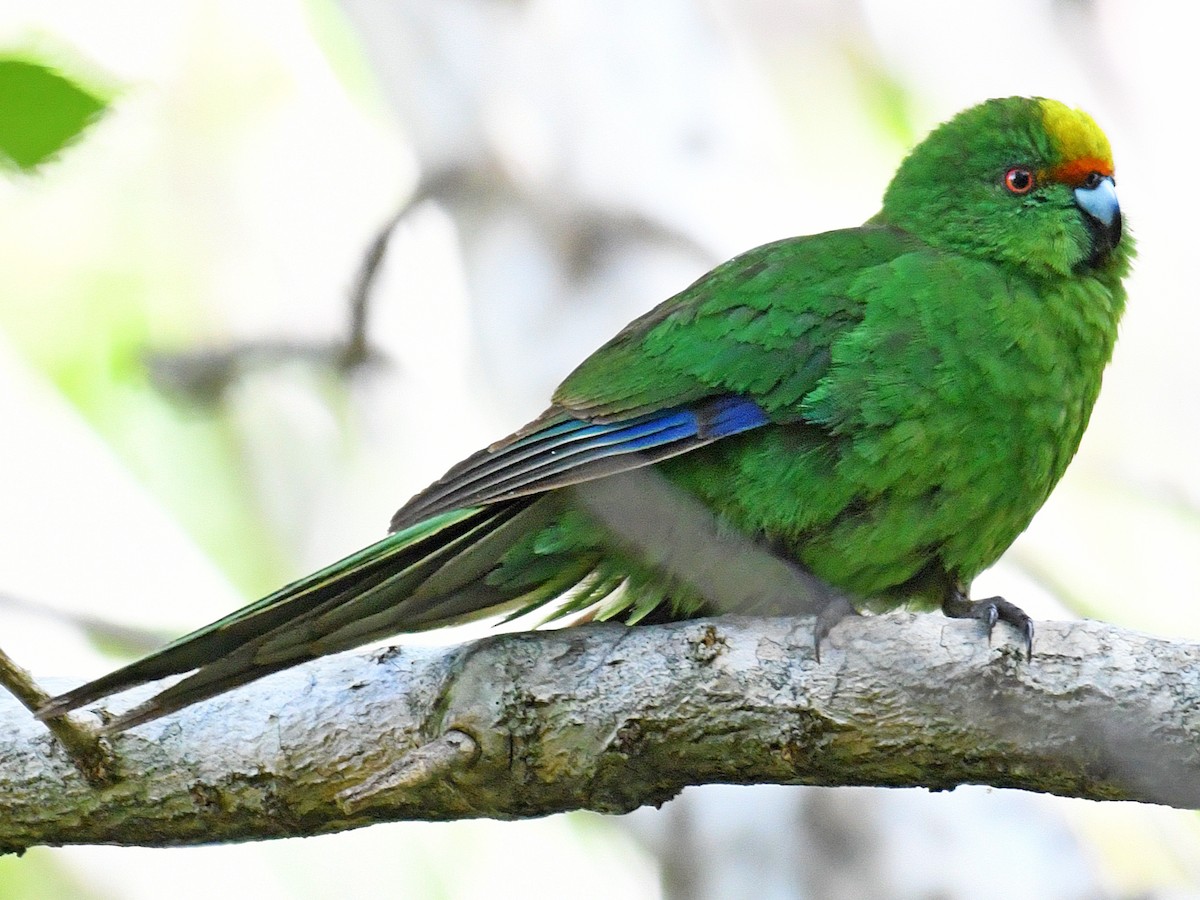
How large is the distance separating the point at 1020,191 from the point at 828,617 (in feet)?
5.63

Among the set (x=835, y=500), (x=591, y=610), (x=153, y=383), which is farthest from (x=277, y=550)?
(x=835, y=500)

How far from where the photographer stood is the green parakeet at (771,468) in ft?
10.5

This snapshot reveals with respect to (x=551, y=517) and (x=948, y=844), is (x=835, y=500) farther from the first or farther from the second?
(x=948, y=844)

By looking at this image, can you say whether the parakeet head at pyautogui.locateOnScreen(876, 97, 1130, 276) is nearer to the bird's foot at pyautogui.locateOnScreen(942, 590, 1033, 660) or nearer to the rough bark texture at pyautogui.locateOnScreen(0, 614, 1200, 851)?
the bird's foot at pyautogui.locateOnScreen(942, 590, 1033, 660)

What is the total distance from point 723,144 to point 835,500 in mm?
2307

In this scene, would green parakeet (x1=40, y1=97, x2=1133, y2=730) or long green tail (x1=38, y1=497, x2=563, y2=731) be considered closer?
long green tail (x1=38, y1=497, x2=563, y2=731)

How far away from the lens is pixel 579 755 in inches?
107

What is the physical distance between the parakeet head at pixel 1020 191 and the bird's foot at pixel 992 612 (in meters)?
0.94

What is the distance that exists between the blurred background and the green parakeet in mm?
1052

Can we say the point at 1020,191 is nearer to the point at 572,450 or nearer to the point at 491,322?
the point at 572,450

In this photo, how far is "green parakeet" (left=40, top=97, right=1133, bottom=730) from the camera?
3207mm

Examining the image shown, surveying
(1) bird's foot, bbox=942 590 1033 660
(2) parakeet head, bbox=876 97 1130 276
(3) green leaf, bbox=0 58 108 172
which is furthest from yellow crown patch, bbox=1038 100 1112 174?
(3) green leaf, bbox=0 58 108 172

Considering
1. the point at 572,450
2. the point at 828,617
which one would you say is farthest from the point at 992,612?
the point at 572,450

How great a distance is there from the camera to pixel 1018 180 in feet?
13.0
